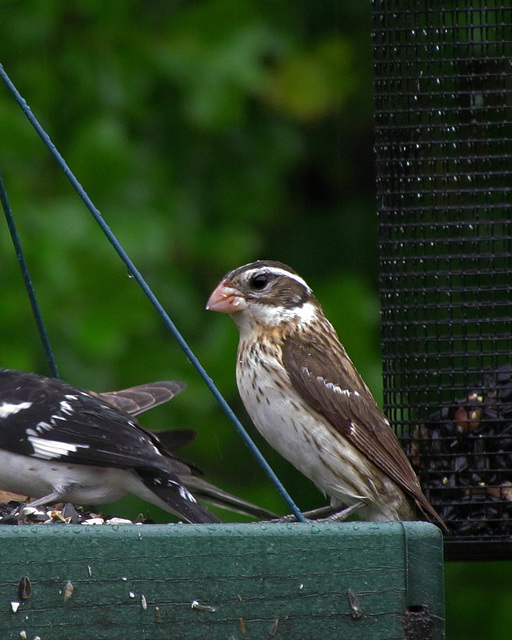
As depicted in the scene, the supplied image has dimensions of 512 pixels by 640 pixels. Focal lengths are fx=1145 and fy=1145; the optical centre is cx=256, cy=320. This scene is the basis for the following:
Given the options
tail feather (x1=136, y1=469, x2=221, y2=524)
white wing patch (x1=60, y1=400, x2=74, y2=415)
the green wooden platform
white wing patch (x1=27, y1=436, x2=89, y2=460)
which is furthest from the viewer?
white wing patch (x1=60, y1=400, x2=74, y2=415)

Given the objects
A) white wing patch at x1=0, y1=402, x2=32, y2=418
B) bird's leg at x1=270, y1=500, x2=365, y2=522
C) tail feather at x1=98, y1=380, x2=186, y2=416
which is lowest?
bird's leg at x1=270, y1=500, x2=365, y2=522

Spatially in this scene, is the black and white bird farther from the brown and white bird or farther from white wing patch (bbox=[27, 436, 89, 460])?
the brown and white bird

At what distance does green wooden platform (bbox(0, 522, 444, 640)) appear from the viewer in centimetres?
296

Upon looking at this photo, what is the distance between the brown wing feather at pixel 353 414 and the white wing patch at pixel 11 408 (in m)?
1.08

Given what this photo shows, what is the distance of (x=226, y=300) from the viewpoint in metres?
4.97

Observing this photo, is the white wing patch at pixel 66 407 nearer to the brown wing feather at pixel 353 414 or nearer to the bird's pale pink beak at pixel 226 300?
the bird's pale pink beak at pixel 226 300

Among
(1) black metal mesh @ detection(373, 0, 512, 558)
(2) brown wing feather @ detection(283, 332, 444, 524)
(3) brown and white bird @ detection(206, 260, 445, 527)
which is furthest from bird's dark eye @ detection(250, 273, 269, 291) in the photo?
(1) black metal mesh @ detection(373, 0, 512, 558)

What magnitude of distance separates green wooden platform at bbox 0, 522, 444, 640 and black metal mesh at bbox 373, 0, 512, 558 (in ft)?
6.22

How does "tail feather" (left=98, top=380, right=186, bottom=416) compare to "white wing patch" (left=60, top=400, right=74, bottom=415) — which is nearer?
"white wing patch" (left=60, top=400, right=74, bottom=415)

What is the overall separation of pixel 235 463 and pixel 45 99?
9.48 feet

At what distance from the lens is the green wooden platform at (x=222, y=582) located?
2957mm

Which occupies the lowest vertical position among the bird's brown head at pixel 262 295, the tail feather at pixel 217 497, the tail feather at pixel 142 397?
the tail feather at pixel 217 497

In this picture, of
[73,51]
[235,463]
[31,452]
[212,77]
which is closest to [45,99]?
[73,51]

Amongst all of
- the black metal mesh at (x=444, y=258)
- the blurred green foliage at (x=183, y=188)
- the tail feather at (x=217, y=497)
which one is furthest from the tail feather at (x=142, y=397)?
the blurred green foliage at (x=183, y=188)
